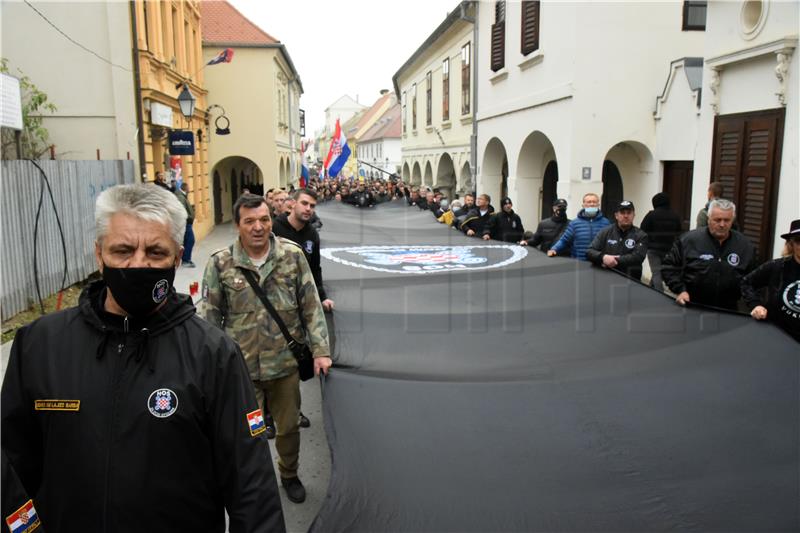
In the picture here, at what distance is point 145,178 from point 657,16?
11518 millimetres

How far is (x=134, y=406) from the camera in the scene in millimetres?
1896

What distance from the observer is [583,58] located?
11.9 m

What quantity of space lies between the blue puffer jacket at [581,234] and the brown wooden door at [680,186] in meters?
4.28

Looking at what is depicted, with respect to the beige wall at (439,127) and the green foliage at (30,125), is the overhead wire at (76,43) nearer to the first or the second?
the green foliage at (30,125)

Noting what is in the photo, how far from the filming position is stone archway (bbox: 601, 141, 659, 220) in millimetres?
12445

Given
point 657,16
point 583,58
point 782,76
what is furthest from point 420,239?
point 657,16

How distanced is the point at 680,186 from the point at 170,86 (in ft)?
43.9

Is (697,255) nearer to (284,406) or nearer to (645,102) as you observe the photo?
(284,406)

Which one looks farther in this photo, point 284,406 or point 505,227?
point 505,227

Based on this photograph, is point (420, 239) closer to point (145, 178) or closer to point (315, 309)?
point (315, 309)

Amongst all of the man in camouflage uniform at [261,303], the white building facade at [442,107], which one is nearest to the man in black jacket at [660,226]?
the man in camouflage uniform at [261,303]

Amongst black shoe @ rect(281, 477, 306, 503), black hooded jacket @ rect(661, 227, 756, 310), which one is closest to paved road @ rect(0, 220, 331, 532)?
black shoe @ rect(281, 477, 306, 503)

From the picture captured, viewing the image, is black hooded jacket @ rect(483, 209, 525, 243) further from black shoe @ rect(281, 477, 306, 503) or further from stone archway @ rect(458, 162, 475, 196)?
stone archway @ rect(458, 162, 475, 196)

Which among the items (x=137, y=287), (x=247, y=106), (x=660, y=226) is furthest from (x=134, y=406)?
(x=247, y=106)
